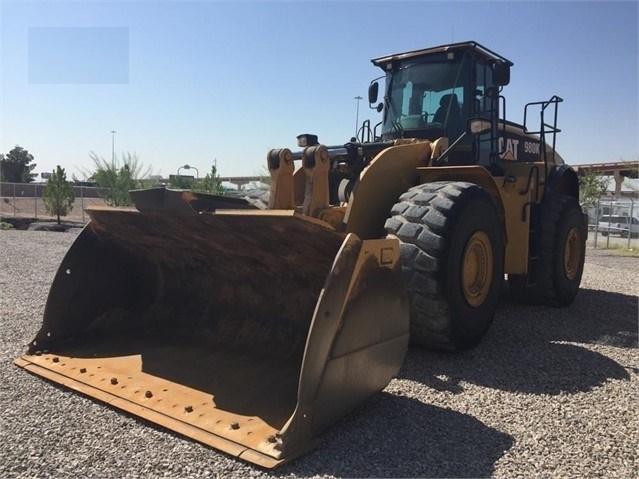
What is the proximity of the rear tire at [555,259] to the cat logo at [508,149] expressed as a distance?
81 cm

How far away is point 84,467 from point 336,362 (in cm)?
147

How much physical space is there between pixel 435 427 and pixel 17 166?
61964 mm

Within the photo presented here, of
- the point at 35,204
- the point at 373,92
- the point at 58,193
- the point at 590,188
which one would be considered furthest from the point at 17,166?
the point at 373,92

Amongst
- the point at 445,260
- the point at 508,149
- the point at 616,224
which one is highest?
the point at 508,149

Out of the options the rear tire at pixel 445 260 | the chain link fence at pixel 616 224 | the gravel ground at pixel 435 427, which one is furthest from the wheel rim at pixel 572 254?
the chain link fence at pixel 616 224

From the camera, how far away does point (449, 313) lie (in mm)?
4621

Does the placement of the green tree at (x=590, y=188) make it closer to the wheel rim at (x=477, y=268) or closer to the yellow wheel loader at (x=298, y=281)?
the yellow wheel loader at (x=298, y=281)

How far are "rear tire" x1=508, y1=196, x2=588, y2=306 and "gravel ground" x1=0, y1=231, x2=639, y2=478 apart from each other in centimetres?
172

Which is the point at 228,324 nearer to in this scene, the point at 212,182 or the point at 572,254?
the point at 572,254

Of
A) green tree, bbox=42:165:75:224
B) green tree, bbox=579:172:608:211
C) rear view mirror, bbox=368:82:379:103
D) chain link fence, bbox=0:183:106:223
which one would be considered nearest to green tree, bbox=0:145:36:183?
chain link fence, bbox=0:183:106:223

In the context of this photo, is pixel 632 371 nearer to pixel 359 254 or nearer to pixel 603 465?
pixel 603 465

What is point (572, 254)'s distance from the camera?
315 inches

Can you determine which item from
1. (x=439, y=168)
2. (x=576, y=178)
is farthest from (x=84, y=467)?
(x=576, y=178)

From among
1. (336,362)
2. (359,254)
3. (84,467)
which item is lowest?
(84,467)
